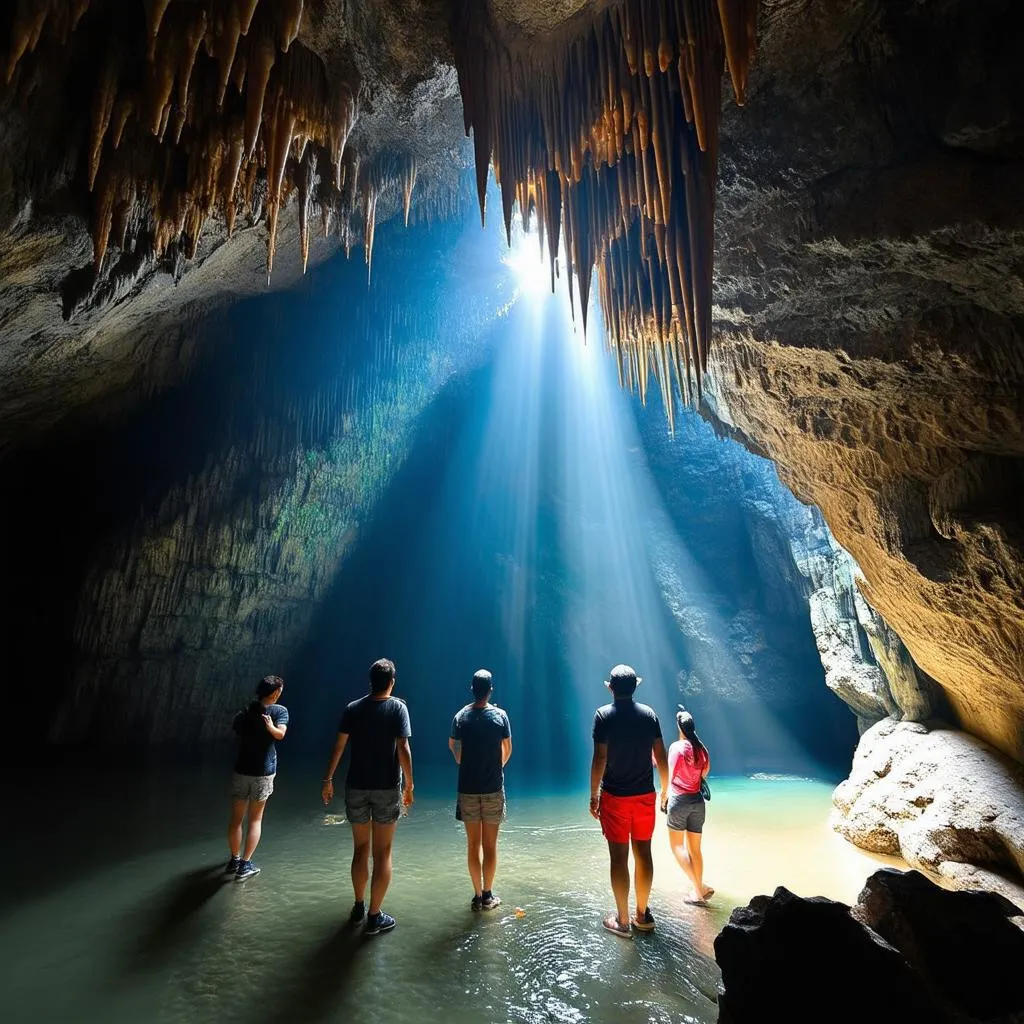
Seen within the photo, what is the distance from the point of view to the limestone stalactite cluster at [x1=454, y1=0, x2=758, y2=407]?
138 inches

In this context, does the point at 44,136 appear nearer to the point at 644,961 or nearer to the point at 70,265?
the point at 70,265

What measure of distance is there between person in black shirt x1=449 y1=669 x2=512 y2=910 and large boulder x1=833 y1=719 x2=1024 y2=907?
3.54 m

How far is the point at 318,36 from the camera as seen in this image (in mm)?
4434

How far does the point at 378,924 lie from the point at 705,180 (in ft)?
16.7

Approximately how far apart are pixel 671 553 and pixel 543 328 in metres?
10.8

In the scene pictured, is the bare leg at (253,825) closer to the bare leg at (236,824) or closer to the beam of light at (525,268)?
the bare leg at (236,824)

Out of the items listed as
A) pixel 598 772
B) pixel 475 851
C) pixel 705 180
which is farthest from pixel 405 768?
pixel 705 180

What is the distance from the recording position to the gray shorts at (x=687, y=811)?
14.5 ft

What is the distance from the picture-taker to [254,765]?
15.0ft

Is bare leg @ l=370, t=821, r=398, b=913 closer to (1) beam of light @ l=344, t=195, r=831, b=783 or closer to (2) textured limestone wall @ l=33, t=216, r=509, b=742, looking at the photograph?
(2) textured limestone wall @ l=33, t=216, r=509, b=742

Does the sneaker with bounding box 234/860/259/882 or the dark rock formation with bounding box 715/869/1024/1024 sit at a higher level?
the dark rock formation with bounding box 715/869/1024/1024

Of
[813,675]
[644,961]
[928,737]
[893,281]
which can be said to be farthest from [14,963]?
[813,675]

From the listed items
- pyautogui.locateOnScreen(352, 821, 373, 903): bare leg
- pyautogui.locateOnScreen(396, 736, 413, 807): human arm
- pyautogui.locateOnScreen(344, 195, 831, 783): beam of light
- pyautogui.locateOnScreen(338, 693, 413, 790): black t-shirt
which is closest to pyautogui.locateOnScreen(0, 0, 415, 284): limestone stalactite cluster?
pyautogui.locateOnScreen(338, 693, 413, 790): black t-shirt

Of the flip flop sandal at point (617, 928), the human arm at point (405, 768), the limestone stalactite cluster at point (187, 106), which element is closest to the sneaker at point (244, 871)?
→ the human arm at point (405, 768)
